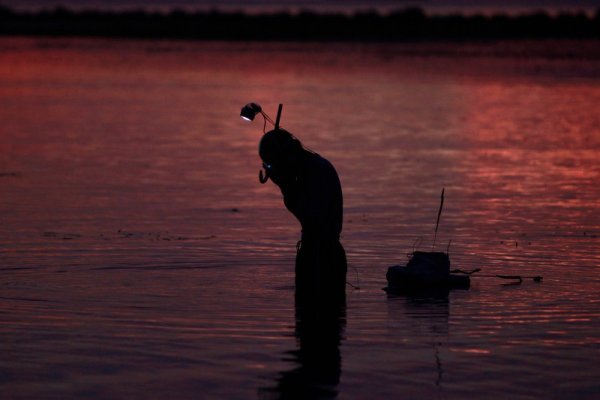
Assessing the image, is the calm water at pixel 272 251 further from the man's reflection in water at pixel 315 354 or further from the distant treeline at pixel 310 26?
the distant treeline at pixel 310 26

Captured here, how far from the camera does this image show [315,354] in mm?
9727

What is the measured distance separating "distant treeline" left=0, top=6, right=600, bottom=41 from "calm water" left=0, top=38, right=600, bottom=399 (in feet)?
179

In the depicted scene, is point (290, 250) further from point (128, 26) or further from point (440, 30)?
point (128, 26)

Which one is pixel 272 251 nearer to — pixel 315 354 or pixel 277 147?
pixel 277 147

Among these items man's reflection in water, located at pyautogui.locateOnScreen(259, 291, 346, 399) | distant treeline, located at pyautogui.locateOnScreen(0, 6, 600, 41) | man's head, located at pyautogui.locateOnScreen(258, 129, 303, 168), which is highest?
distant treeline, located at pyautogui.locateOnScreen(0, 6, 600, 41)

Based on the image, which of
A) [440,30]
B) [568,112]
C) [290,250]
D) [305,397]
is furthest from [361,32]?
[305,397]

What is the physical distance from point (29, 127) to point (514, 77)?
26.5 m

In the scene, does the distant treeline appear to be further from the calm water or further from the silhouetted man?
the silhouetted man

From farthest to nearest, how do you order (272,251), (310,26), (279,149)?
(310,26), (272,251), (279,149)

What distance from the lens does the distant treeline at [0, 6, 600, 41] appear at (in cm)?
8919

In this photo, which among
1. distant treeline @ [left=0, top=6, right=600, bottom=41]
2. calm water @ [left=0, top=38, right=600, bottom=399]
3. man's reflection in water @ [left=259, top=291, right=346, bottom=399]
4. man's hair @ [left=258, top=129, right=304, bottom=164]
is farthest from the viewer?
distant treeline @ [left=0, top=6, right=600, bottom=41]

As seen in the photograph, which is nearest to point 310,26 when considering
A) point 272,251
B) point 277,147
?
point 272,251

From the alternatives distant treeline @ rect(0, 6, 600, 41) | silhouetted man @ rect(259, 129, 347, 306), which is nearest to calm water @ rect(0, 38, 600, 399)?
silhouetted man @ rect(259, 129, 347, 306)

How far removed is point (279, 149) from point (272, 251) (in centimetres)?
345
